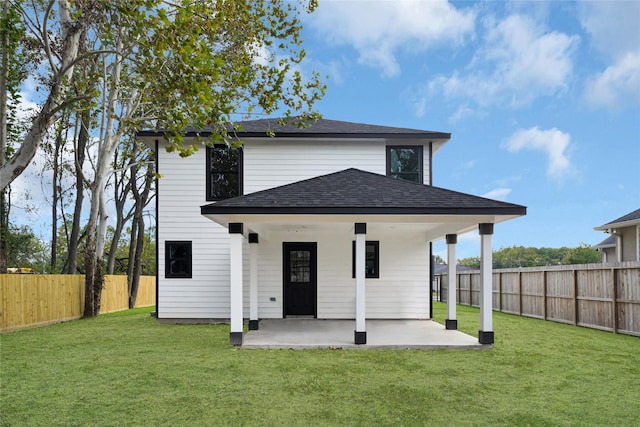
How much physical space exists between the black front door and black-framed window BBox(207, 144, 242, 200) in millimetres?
2105

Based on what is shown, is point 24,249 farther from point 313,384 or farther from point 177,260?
point 313,384

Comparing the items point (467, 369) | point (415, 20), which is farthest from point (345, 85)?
point (467, 369)

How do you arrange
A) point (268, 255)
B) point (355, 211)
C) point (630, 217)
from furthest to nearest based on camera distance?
point (630, 217), point (268, 255), point (355, 211)

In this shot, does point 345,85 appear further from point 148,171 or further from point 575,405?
point 575,405

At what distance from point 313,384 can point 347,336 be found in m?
3.51

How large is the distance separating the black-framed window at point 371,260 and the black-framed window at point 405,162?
1996 millimetres

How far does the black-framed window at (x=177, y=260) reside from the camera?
1210 cm

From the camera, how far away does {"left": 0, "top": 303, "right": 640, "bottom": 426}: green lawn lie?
4711 millimetres

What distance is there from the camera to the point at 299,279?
12.4 meters

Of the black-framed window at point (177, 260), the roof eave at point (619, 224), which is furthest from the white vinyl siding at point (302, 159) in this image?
the roof eave at point (619, 224)

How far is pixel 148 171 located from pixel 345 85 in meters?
11.0

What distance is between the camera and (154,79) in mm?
8062

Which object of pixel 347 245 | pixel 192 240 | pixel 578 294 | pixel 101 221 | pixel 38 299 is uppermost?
pixel 101 221

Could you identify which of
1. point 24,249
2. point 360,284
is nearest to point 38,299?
point 360,284
